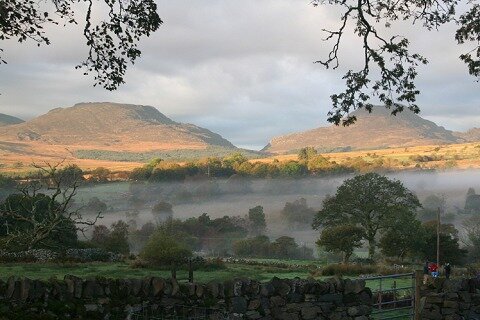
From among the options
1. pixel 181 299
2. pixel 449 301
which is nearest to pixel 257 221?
pixel 449 301

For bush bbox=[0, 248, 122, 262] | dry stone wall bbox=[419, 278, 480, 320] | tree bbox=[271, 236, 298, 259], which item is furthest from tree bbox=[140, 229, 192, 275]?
tree bbox=[271, 236, 298, 259]

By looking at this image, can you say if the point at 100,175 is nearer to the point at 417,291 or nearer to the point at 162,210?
the point at 162,210

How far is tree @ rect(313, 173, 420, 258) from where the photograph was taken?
59.3m

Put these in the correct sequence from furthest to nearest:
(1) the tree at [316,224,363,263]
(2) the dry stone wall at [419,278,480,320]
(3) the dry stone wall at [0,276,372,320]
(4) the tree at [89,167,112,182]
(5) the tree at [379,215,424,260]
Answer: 1. (4) the tree at [89,167,112,182]
2. (5) the tree at [379,215,424,260]
3. (1) the tree at [316,224,363,263]
4. (2) the dry stone wall at [419,278,480,320]
5. (3) the dry stone wall at [0,276,372,320]

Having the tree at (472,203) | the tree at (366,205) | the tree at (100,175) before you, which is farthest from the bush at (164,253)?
the tree at (472,203)

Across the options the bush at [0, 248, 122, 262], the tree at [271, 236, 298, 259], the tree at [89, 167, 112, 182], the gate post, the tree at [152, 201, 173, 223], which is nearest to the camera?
the gate post

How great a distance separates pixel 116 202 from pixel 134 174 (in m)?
16.6

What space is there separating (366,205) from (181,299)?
52046mm

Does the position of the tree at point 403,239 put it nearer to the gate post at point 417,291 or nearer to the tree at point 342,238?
the tree at point 342,238

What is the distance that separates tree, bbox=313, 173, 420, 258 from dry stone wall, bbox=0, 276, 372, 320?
47516 mm

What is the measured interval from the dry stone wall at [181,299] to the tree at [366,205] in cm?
4752

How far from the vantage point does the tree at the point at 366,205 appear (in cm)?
5925

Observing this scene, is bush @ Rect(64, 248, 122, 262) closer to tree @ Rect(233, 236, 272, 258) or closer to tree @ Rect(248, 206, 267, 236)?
tree @ Rect(233, 236, 272, 258)

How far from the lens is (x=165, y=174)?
502ft
